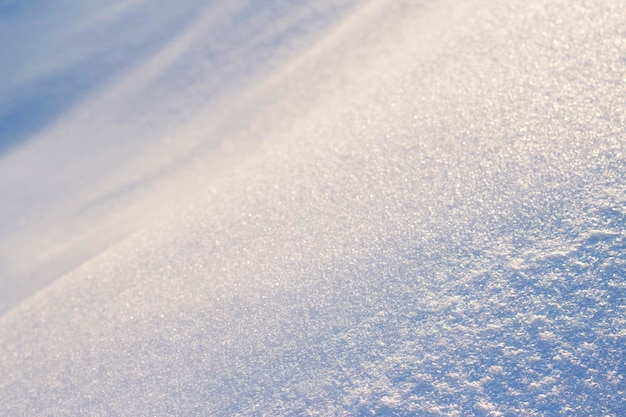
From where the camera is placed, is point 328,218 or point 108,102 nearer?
point 328,218

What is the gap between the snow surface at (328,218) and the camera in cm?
240

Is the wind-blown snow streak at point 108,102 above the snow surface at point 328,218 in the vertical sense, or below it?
above

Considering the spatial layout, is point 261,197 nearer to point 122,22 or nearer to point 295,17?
point 295,17

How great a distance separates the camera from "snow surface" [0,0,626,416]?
7.87 feet

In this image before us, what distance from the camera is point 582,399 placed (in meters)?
2.15

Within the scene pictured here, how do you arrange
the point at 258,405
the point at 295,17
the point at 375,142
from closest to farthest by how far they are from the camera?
the point at 258,405 < the point at 375,142 < the point at 295,17

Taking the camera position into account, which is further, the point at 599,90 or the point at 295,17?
the point at 295,17

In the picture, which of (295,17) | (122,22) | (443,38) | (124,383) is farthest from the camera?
(122,22)

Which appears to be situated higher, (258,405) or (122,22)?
(122,22)

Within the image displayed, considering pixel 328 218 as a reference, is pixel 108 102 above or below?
above

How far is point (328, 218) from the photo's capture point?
2.93m

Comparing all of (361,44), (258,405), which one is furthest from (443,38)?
(258,405)

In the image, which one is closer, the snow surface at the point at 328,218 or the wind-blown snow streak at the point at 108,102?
the snow surface at the point at 328,218

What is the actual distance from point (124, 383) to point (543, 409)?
6.63 feet
